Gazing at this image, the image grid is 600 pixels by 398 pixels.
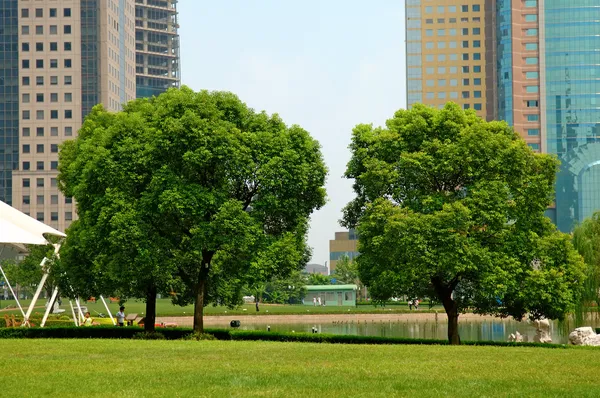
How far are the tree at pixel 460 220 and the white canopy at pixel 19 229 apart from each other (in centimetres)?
1928

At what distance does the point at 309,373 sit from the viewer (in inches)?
1062

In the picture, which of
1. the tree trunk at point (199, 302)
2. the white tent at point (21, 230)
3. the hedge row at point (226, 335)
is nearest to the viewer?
the hedge row at point (226, 335)

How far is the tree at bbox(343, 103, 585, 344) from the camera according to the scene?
50.0 metres

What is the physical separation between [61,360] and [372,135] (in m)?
26.8

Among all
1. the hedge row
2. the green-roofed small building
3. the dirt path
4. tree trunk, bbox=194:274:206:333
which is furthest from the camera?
the green-roofed small building

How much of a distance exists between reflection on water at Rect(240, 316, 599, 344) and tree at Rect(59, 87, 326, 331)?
784 inches

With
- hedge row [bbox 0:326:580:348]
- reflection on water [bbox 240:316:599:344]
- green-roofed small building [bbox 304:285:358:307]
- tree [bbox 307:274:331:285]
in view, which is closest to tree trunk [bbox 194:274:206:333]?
hedge row [bbox 0:326:580:348]

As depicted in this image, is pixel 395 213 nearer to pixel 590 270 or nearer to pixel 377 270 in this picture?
pixel 377 270

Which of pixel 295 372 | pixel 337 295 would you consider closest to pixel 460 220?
pixel 295 372

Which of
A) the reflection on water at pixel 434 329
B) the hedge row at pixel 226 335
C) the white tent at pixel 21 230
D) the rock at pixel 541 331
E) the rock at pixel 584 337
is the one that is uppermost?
the white tent at pixel 21 230

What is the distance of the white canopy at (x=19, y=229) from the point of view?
2261 inches

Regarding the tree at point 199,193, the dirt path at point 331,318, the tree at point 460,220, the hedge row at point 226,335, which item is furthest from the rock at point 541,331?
the dirt path at point 331,318

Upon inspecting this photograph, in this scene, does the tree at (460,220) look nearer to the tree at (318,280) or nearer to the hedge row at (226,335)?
the hedge row at (226,335)

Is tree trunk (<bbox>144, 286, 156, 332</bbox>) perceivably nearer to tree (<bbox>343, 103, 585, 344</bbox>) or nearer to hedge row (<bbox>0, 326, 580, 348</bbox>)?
hedge row (<bbox>0, 326, 580, 348</bbox>)
